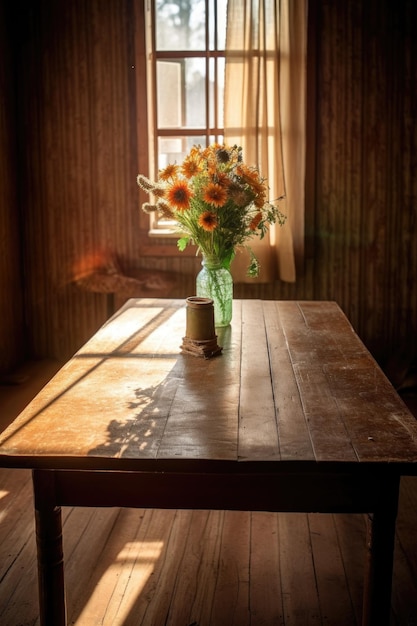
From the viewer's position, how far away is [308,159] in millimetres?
4465

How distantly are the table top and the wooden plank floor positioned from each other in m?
0.67

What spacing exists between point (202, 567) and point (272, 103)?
2983 mm

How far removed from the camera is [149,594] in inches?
86.2

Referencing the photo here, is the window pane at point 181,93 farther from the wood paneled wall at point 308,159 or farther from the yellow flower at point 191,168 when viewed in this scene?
the yellow flower at point 191,168

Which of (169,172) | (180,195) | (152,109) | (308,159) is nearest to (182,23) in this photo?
(152,109)

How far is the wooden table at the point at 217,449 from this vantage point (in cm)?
153

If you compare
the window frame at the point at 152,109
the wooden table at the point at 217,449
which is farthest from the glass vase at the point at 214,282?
the window frame at the point at 152,109

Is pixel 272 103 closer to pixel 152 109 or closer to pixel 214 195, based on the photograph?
pixel 152 109

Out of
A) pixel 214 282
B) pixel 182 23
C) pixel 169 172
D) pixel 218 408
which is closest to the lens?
pixel 218 408

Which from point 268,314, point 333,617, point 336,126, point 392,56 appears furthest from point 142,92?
point 333,617

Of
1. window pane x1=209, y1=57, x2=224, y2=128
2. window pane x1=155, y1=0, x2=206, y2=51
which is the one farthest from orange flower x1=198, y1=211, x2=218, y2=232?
window pane x1=155, y1=0, x2=206, y2=51

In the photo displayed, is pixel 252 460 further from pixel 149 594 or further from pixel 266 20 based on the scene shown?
pixel 266 20

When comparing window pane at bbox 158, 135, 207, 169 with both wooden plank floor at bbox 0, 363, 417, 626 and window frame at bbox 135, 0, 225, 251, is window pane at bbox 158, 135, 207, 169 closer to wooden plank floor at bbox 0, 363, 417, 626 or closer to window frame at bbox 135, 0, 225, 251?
window frame at bbox 135, 0, 225, 251

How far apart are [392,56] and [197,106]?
1.25 m
